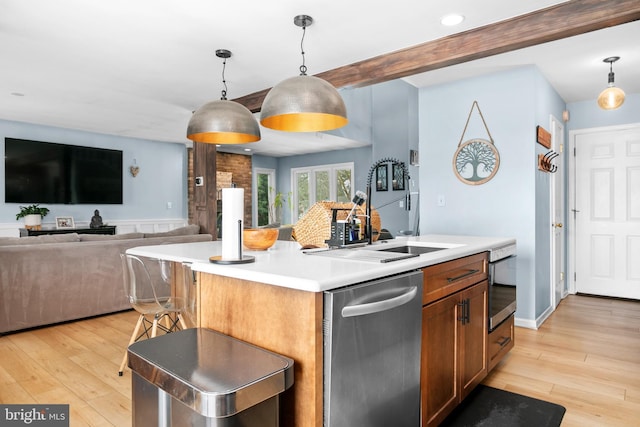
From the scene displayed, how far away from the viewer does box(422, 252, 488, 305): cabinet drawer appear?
1729mm

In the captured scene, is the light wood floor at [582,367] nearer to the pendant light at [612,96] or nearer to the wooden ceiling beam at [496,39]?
the pendant light at [612,96]

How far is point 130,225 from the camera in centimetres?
726

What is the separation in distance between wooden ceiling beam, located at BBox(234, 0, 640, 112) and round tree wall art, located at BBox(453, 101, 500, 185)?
40.2 inches

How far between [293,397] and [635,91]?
509 cm

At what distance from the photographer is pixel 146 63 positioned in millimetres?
3561

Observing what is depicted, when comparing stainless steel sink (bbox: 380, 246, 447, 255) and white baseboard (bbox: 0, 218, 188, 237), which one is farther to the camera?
white baseboard (bbox: 0, 218, 188, 237)

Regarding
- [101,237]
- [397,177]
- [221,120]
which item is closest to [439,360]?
[221,120]

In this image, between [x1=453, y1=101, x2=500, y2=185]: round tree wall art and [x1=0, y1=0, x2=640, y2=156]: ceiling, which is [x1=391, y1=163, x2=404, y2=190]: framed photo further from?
[x1=453, y1=101, x2=500, y2=185]: round tree wall art

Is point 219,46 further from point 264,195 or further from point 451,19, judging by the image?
point 264,195

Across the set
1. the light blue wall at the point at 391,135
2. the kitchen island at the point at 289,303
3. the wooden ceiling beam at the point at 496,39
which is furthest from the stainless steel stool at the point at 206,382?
the light blue wall at the point at 391,135

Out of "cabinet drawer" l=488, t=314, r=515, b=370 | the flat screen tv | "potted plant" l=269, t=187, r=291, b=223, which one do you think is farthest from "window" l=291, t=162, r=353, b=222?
"cabinet drawer" l=488, t=314, r=515, b=370

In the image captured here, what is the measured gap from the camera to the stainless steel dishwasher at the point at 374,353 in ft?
4.14

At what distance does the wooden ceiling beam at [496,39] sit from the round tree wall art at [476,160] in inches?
40.2

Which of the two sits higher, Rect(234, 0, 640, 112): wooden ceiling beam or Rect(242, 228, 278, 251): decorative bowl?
Rect(234, 0, 640, 112): wooden ceiling beam
